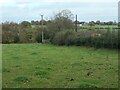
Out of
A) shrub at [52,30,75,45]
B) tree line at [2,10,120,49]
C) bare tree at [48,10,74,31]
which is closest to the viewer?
tree line at [2,10,120,49]

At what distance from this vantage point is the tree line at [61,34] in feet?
101

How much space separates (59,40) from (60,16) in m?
12.0

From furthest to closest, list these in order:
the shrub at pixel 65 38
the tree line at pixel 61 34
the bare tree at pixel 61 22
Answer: the bare tree at pixel 61 22, the shrub at pixel 65 38, the tree line at pixel 61 34

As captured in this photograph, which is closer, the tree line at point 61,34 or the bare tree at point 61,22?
the tree line at point 61,34

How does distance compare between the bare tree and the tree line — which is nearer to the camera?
the tree line

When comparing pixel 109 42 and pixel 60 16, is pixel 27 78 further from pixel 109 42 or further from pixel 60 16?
pixel 60 16

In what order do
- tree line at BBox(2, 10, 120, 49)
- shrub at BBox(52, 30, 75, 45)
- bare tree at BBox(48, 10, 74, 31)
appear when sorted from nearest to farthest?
tree line at BBox(2, 10, 120, 49) < shrub at BBox(52, 30, 75, 45) < bare tree at BBox(48, 10, 74, 31)

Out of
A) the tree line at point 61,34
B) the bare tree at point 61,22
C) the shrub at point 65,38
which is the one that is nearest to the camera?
the tree line at point 61,34

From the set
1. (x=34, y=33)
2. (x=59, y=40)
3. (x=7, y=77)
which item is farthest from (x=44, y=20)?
(x=7, y=77)

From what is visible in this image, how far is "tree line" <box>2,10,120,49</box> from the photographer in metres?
30.9

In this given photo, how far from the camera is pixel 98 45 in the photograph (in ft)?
103

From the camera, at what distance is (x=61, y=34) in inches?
1581

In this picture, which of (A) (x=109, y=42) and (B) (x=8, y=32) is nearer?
(A) (x=109, y=42)

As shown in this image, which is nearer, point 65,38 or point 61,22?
point 65,38
